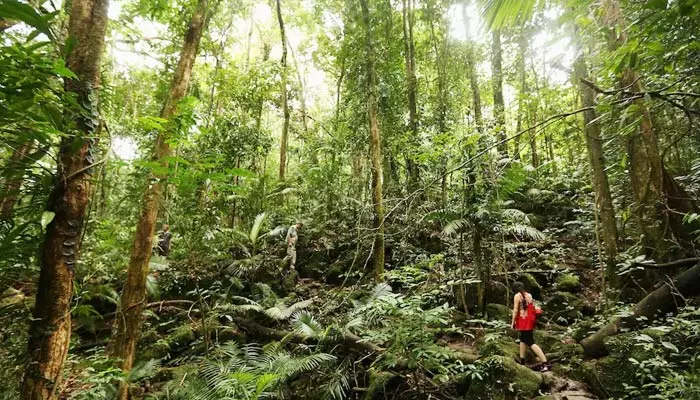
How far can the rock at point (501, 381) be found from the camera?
439cm

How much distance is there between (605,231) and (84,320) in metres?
10.1

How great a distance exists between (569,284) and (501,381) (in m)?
3.86

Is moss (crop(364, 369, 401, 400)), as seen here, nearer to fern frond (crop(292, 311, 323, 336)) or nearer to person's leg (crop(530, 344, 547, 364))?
fern frond (crop(292, 311, 323, 336))

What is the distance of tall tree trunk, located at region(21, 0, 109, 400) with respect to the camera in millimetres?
2045

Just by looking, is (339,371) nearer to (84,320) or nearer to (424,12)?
(84,320)

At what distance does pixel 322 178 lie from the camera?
37.9 feet

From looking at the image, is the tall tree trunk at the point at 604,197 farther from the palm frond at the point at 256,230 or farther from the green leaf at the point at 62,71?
the palm frond at the point at 256,230

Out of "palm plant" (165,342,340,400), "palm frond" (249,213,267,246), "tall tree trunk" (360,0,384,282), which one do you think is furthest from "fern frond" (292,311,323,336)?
"palm frond" (249,213,267,246)

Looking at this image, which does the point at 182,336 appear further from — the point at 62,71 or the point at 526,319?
the point at 62,71

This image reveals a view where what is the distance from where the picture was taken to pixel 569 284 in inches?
290

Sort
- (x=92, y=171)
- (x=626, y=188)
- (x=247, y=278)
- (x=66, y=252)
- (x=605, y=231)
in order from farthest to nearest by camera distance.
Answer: (x=247, y=278) → (x=626, y=188) → (x=605, y=231) → (x=92, y=171) → (x=66, y=252)

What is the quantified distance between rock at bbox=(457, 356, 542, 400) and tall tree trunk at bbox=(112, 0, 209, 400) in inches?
156

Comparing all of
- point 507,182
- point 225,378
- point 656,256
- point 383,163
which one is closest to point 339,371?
point 225,378

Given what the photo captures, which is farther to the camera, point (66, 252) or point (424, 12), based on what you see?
point (424, 12)
